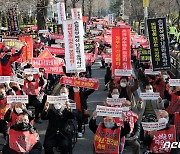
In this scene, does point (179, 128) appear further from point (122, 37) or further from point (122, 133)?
point (122, 37)

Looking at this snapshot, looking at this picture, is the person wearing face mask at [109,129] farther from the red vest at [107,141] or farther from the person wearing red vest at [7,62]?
the person wearing red vest at [7,62]

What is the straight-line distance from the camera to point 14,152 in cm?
769

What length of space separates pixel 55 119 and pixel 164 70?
5.43 meters

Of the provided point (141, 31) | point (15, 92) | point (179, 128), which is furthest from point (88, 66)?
point (141, 31)

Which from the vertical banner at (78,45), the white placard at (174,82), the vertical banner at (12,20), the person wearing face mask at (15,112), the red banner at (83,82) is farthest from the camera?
the vertical banner at (12,20)

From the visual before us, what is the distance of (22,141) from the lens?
7586 mm

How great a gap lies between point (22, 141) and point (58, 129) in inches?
42.4

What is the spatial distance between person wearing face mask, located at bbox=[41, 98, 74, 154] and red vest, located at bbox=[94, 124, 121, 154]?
0.89 metres

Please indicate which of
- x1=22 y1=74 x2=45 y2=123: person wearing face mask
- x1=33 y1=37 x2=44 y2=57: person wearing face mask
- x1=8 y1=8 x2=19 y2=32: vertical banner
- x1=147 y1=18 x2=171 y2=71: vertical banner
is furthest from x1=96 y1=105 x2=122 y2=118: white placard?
x1=8 y1=8 x2=19 y2=32: vertical banner

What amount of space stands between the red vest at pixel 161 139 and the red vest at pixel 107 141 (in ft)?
2.03

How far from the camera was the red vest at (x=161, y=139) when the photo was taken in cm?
750

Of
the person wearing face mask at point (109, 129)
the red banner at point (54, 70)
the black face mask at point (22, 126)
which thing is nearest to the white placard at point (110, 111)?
the person wearing face mask at point (109, 129)

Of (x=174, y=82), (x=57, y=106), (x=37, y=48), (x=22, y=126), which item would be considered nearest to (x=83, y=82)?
(x=57, y=106)

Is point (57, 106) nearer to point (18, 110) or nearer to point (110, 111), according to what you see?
point (18, 110)
